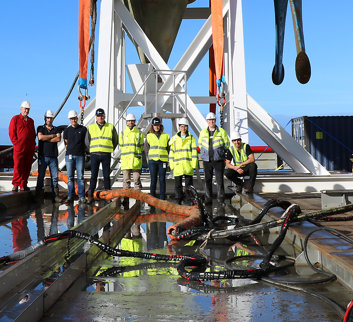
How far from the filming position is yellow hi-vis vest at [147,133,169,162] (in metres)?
9.80

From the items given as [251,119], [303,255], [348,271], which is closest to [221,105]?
[251,119]

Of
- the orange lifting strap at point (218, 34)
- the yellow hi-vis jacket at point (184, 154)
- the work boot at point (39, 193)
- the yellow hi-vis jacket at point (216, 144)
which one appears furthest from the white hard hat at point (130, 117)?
the orange lifting strap at point (218, 34)

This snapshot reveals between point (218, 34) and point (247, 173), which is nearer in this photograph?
point (247, 173)

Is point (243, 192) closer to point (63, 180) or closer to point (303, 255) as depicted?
point (63, 180)

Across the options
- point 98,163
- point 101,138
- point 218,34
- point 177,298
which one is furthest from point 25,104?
point 177,298

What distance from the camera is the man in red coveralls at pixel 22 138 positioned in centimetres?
933

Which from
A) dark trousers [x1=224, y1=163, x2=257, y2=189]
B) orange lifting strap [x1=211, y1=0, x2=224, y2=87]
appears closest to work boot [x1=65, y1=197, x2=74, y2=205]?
dark trousers [x1=224, y1=163, x2=257, y2=189]

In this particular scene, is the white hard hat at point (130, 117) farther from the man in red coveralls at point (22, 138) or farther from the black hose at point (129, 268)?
the black hose at point (129, 268)

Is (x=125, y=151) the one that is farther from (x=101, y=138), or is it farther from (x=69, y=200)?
(x=69, y=200)

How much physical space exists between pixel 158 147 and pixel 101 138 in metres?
1.17

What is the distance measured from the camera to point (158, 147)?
981cm

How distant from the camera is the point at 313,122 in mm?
19703

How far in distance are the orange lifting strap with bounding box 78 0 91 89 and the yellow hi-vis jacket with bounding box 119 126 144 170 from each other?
246cm

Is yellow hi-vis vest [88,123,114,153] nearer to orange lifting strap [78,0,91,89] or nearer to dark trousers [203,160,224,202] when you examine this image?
dark trousers [203,160,224,202]
